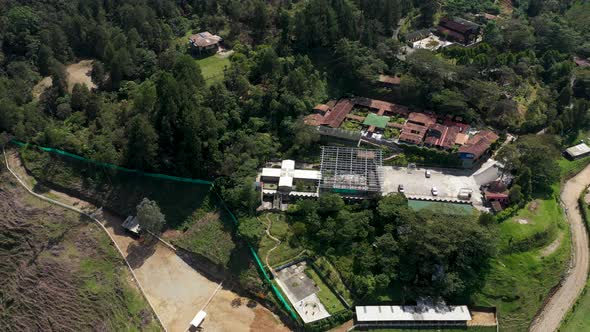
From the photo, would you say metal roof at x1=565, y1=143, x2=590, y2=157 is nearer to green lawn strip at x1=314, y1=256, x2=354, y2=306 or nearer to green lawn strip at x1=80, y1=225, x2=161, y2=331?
green lawn strip at x1=314, y1=256, x2=354, y2=306

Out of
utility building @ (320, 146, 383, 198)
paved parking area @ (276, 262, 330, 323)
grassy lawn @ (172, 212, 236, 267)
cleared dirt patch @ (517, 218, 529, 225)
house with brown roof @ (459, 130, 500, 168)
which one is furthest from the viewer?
house with brown roof @ (459, 130, 500, 168)

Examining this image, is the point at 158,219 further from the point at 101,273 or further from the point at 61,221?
the point at 61,221

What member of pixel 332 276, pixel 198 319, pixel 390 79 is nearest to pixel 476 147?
pixel 390 79

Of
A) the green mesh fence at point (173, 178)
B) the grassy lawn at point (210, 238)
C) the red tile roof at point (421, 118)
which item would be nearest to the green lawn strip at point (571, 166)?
the red tile roof at point (421, 118)

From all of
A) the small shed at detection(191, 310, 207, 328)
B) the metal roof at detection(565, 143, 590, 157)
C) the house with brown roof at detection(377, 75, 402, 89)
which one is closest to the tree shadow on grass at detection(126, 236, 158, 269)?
the small shed at detection(191, 310, 207, 328)

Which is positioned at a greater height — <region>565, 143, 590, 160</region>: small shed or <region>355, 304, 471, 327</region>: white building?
<region>565, 143, 590, 160</region>: small shed

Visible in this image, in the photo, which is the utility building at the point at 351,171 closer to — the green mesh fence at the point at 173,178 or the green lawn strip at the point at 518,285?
the green mesh fence at the point at 173,178

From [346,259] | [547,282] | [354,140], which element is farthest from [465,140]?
[346,259]
